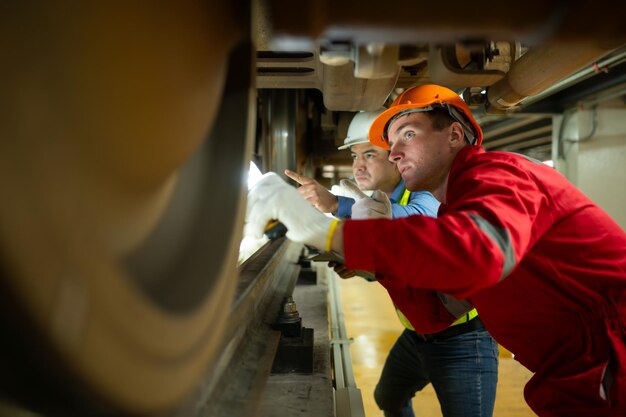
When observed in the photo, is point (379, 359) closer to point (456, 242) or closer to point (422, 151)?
point (422, 151)

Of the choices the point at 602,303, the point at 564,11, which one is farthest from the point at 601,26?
the point at 602,303

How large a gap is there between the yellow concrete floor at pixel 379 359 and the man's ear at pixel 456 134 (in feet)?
5.86

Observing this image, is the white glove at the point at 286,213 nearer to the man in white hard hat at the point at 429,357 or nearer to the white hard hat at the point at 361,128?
the man in white hard hat at the point at 429,357

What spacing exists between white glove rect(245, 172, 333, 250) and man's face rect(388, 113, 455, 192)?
19.6 inches

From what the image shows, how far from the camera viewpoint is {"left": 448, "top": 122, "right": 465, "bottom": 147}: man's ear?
4.34 ft

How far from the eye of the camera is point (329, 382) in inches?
43.4

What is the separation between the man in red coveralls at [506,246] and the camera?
779 millimetres

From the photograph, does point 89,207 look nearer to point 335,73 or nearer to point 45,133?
point 45,133

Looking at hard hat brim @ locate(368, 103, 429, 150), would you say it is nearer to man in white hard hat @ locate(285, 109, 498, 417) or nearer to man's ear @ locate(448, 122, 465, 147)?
man's ear @ locate(448, 122, 465, 147)

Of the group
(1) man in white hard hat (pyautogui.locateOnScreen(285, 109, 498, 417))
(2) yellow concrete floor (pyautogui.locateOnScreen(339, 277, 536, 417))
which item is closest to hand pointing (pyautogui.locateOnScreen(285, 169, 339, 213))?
(1) man in white hard hat (pyautogui.locateOnScreen(285, 109, 498, 417))

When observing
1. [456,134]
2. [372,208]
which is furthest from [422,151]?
[372,208]

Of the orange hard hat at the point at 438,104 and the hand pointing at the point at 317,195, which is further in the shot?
the hand pointing at the point at 317,195

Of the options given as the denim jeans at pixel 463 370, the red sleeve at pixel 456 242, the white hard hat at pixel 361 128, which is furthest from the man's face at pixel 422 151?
the white hard hat at pixel 361 128

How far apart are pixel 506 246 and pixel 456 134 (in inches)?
25.0
